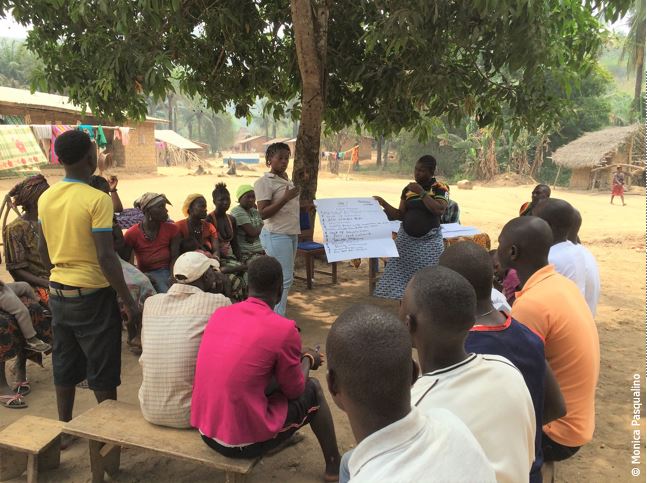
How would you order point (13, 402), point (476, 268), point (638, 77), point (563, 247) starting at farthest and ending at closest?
point (638, 77)
point (13, 402)
point (563, 247)
point (476, 268)

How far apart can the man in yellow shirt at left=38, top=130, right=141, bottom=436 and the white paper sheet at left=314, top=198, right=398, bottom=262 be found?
226 cm

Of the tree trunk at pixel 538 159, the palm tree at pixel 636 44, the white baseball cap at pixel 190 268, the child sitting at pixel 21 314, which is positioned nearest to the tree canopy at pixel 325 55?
the white baseball cap at pixel 190 268

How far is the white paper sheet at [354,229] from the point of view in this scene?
15.7 ft

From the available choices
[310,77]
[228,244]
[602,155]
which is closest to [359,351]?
[228,244]

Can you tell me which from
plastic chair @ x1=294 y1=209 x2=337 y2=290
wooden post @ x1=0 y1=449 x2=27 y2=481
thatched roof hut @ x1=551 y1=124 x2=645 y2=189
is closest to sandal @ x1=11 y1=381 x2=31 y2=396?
wooden post @ x1=0 y1=449 x2=27 y2=481

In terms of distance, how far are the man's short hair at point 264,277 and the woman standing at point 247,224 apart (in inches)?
123

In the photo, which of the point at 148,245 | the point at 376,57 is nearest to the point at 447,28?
the point at 376,57

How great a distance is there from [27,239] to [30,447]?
6.73ft

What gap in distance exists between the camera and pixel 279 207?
4.49 m

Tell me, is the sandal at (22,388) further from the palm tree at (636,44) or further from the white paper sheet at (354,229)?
the palm tree at (636,44)

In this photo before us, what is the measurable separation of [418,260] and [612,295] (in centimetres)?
370

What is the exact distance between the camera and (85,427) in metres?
2.52

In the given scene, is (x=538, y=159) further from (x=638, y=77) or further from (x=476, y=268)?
(x=476, y=268)

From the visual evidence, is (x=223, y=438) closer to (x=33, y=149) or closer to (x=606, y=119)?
(x=33, y=149)
